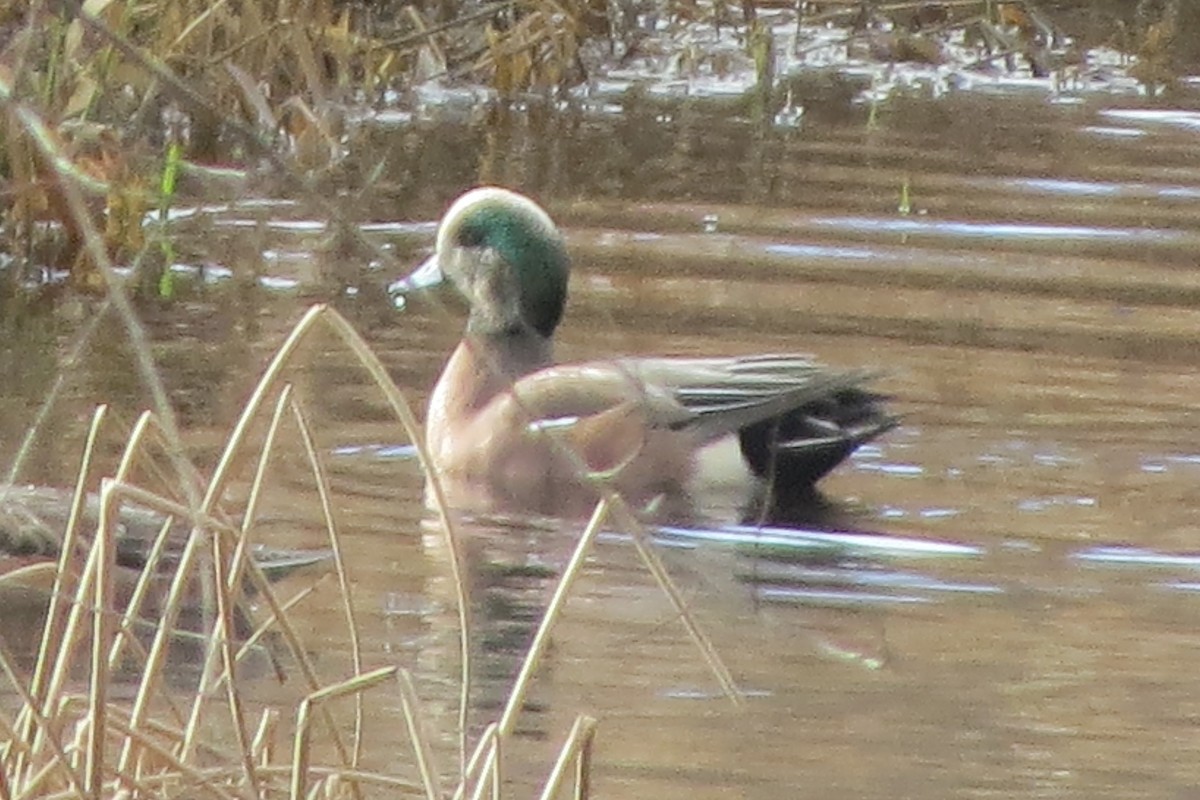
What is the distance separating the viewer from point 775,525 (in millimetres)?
6273

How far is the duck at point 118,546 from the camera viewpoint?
4.87 metres

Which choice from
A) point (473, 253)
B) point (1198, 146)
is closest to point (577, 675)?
point (473, 253)

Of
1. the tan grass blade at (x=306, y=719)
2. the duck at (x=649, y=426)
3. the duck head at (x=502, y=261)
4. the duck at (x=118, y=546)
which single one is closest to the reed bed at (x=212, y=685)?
the tan grass blade at (x=306, y=719)

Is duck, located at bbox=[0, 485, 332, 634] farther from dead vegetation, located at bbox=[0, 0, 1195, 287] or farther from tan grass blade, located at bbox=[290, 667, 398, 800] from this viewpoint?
tan grass blade, located at bbox=[290, 667, 398, 800]

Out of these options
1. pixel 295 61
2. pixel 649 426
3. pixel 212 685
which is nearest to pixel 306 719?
pixel 212 685

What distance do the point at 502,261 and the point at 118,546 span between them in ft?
7.53

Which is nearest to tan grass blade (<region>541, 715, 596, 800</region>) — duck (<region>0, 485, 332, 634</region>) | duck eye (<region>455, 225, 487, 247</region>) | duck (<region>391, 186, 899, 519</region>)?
duck (<region>0, 485, 332, 634</region>)

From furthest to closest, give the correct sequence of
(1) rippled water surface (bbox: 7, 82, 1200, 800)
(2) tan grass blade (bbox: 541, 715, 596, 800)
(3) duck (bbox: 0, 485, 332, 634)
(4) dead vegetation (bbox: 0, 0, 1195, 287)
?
(4) dead vegetation (bbox: 0, 0, 1195, 287) < (3) duck (bbox: 0, 485, 332, 634) < (1) rippled water surface (bbox: 7, 82, 1200, 800) < (2) tan grass blade (bbox: 541, 715, 596, 800)

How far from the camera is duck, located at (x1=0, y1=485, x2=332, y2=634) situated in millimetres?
4871

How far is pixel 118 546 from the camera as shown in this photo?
503 cm

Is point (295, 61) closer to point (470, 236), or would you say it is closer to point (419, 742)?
point (470, 236)

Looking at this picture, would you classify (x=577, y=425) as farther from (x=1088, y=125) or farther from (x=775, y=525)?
(x=1088, y=125)

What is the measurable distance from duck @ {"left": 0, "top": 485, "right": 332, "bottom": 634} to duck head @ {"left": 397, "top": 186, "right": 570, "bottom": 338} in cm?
195

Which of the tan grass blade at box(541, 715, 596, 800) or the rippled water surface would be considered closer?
the tan grass blade at box(541, 715, 596, 800)
